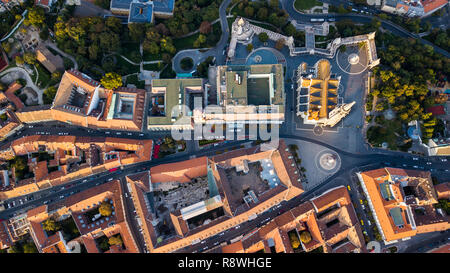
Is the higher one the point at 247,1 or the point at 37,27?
the point at 247,1

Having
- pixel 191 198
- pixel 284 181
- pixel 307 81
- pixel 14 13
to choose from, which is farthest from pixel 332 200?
pixel 14 13

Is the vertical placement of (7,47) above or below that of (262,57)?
above

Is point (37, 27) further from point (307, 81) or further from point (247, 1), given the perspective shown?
point (307, 81)

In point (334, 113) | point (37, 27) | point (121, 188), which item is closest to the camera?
point (334, 113)

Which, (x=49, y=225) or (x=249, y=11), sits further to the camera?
(x=249, y=11)

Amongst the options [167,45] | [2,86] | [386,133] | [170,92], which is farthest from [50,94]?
[386,133]

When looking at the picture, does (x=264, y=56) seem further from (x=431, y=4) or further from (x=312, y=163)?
(x=431, y=4)
